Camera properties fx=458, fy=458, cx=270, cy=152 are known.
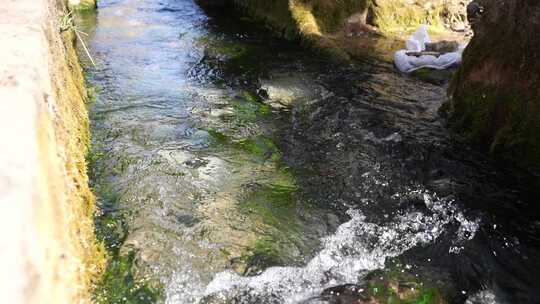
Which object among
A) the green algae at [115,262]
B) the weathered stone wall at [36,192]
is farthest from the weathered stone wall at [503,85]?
the weathered stone wall at [36,192]

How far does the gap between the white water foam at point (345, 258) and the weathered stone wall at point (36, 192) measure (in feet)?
3.42

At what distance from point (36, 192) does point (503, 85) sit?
5.63 m

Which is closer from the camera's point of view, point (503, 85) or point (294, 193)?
point (294, 193)

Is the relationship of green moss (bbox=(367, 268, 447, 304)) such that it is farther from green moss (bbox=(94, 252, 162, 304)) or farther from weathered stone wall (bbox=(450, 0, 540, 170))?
weathered stone wall (bbox=(450, 0, 540, 170))

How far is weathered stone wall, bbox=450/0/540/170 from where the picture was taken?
555 cm

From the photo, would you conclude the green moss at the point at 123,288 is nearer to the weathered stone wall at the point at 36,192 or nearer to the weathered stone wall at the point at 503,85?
the weathered stone wall at the point at 36,192

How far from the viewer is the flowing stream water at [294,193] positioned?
4.06m

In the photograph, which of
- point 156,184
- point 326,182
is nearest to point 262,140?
point 326,182

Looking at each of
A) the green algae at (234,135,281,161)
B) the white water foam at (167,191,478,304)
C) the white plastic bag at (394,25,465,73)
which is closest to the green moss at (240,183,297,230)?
the white water foam at (167,191,478,304)

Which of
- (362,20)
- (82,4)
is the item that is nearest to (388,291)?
(362,20)

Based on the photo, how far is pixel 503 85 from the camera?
5.95 metres

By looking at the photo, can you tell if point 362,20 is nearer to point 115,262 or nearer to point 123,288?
point 115,262

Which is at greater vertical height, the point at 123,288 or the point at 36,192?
the point at 36,192

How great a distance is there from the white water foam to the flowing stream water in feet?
0.05
